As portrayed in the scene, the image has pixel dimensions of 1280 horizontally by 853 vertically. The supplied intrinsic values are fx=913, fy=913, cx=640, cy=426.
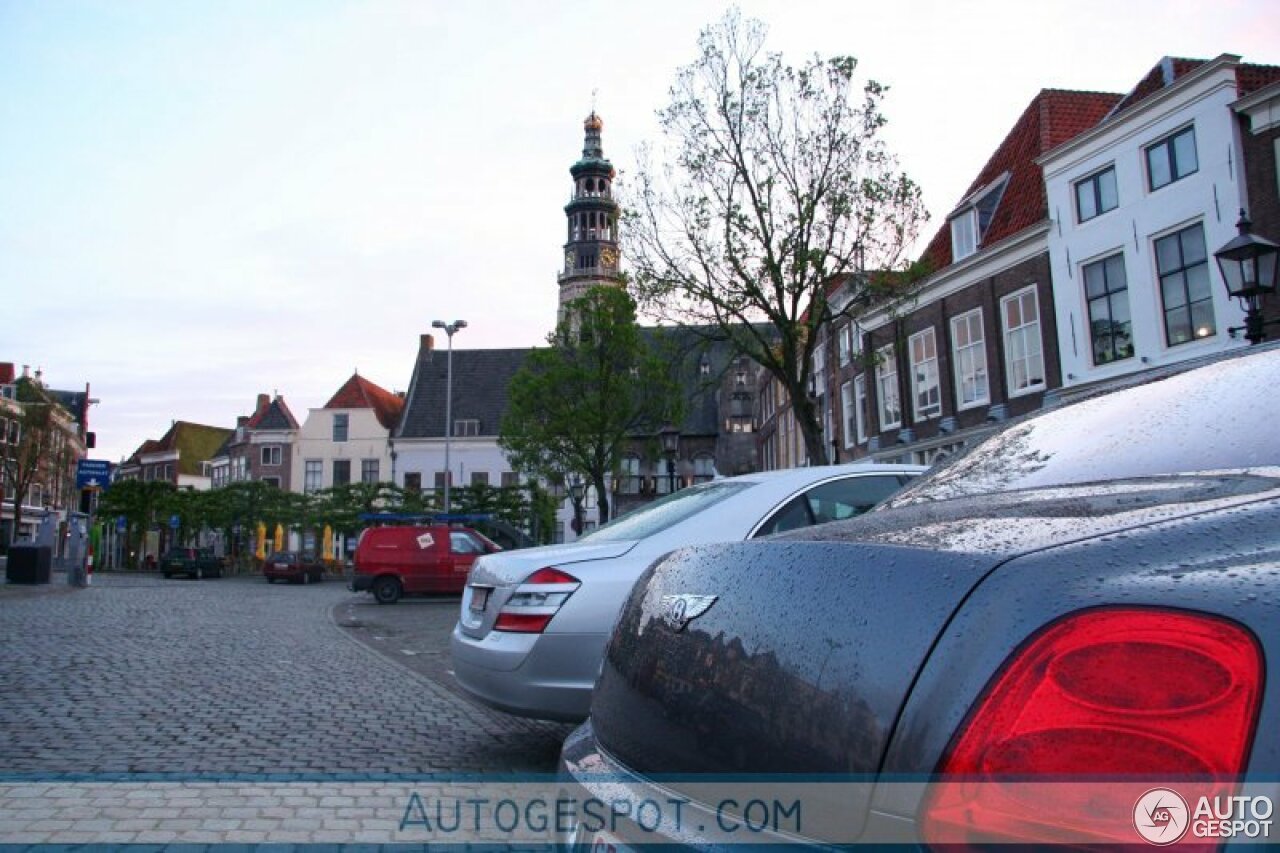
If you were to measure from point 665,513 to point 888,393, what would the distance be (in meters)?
26.0

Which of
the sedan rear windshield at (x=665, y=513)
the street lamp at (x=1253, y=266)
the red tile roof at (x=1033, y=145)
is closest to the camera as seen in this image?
the sedan rear windshield at (x=665, y=513)

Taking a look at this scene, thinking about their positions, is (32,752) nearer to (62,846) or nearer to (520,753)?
(62,846)

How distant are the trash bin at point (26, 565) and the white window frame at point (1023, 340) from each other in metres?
26.8

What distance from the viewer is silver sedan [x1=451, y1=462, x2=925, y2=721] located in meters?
4.48

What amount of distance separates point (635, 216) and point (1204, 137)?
1188cm

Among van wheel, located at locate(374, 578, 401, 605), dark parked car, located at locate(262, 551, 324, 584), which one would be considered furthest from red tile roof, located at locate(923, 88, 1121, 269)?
dark parked car, located at locate(262, 551, 324, 584)

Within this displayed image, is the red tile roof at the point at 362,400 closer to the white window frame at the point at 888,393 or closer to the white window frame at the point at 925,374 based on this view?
the white window frame at the point at 888,393

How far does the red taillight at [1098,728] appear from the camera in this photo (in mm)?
1057

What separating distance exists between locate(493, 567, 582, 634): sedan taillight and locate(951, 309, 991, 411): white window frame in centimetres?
2258

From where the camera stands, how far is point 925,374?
91.5ft

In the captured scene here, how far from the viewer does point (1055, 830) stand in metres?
1.11

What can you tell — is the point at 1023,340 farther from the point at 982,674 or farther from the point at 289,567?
the point at 289,567

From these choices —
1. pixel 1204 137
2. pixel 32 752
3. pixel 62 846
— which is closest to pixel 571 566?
pixel 62 846

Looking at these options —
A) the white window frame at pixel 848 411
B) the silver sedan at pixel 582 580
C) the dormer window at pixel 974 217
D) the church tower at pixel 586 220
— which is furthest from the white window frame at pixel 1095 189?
the church tower at pixel 586 220
